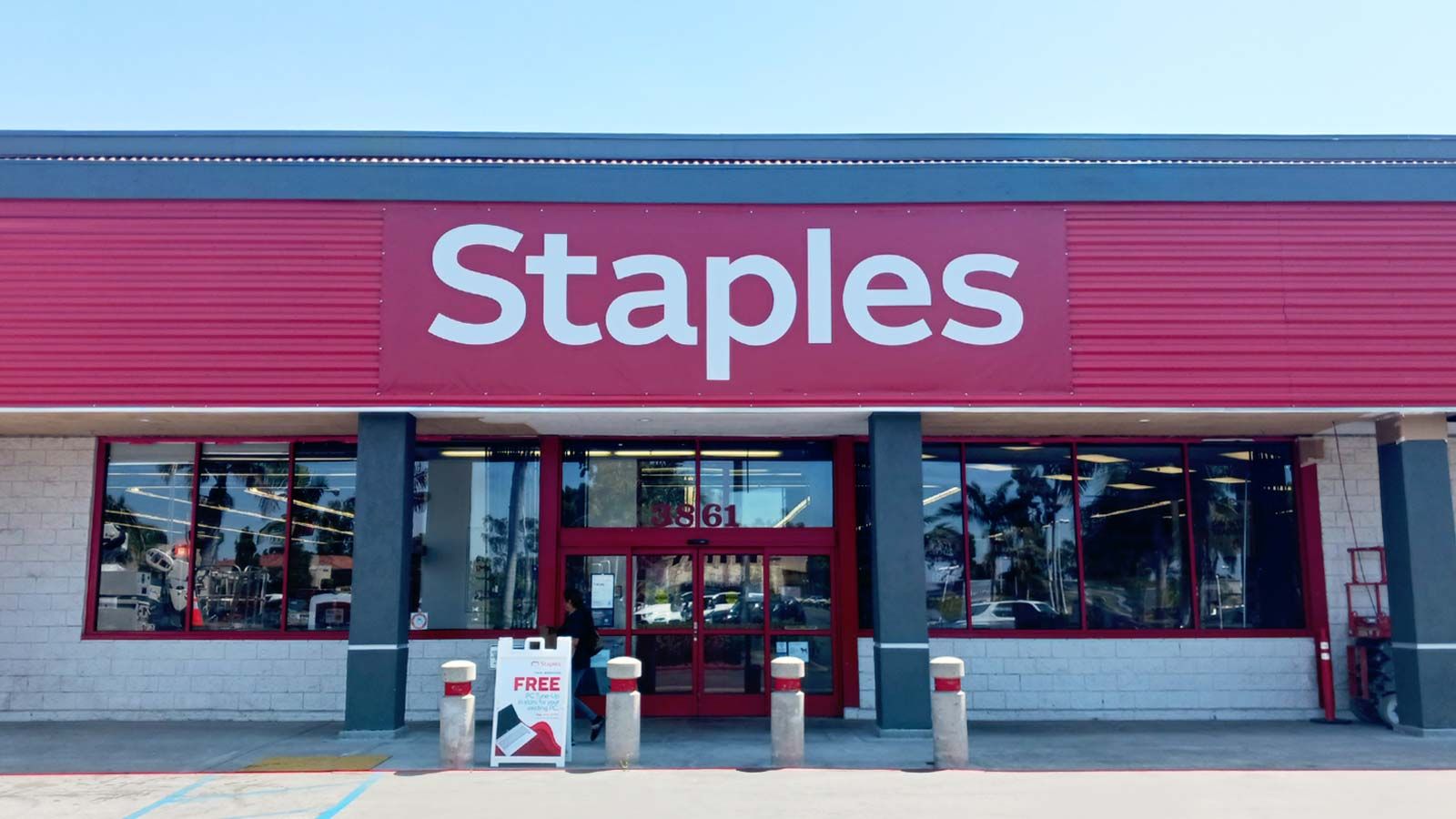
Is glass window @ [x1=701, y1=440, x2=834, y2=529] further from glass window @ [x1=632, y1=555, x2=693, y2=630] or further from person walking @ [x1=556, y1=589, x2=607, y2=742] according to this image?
person walking @ [x1=556, y1=589, x2=607, y2=742]

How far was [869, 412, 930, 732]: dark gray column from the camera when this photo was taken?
13.0 meters

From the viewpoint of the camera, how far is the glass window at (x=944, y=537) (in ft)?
50.8

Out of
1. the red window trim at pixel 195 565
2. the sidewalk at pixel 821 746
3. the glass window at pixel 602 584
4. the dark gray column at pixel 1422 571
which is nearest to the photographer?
the sidewalk at pixel 821 746

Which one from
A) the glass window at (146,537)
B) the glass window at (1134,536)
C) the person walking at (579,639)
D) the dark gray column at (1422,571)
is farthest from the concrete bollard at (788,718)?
the glass window at (146,537)

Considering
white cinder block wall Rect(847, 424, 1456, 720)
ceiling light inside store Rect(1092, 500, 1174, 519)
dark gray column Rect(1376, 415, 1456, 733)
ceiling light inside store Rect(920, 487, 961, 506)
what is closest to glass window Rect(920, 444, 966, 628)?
ceiling light inside store Rect(920, 487, 961, 506)

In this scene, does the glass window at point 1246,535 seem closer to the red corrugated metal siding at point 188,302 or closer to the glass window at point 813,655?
the glass window at point 813,655

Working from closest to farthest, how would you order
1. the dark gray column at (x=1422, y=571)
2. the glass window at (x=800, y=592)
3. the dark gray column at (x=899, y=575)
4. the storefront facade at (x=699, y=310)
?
1. the dark gray column at (x=899, y=575)
2. the storefront facade at (x=699, y=310)
3. the dark gray column at (x=1422, y=571)
4. the glass window at (x=800, y=592)

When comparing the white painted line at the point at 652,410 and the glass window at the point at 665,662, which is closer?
the white painted line at the point at 652,410

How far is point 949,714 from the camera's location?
36.9 feet

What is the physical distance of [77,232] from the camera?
44.2 feet

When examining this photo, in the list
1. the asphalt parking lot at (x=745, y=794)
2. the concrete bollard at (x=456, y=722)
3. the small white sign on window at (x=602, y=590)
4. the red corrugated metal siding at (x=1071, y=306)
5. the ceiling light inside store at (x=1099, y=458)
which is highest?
the red corrugated metal siding at (x=1071, y=306)

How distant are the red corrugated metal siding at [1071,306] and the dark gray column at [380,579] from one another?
0.61 m

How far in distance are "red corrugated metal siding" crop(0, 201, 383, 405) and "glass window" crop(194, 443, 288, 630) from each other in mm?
Answer: 2702

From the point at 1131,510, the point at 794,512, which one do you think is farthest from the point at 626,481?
the point at 1131,510
